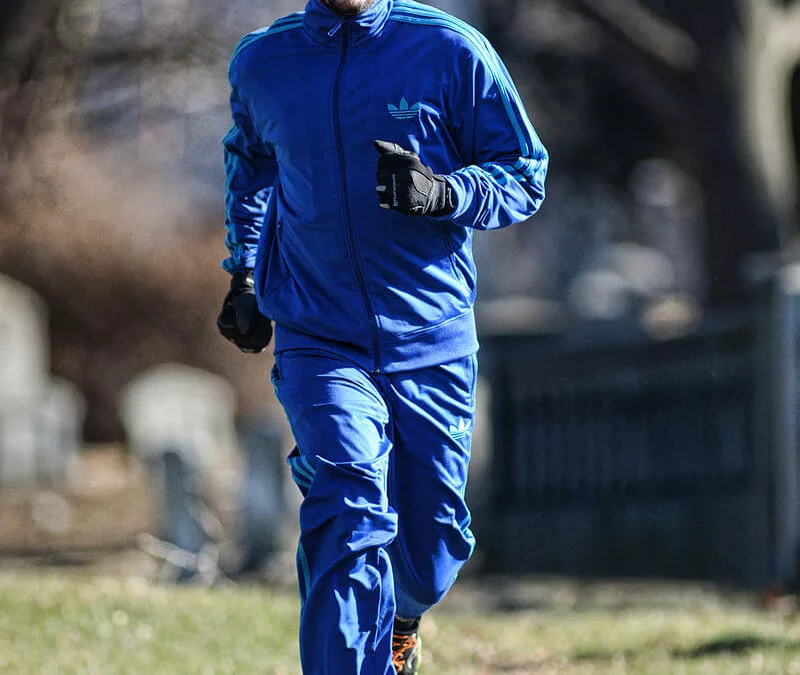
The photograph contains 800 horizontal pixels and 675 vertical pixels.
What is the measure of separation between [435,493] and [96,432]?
16.2 m

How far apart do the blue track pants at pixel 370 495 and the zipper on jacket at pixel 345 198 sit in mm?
118

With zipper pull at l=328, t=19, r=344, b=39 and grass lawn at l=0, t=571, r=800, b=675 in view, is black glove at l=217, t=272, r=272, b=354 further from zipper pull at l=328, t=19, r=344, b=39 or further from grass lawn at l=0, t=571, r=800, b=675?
grass lawn at l=0, t=571, r=800, b=675

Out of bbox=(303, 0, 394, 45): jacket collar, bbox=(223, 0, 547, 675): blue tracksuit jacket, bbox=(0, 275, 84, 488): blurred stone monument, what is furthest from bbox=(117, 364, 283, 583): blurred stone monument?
bbox=(303, 0, 394, 45): jacket collar

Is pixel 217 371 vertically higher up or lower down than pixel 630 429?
lower down

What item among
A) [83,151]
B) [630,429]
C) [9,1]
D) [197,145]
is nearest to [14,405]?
[83,151]

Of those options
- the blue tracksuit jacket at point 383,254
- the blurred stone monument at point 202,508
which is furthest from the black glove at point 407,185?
the blurred stone monument at point 202,508

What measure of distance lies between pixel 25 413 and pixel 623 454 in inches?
300

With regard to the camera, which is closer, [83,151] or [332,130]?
[332,130]

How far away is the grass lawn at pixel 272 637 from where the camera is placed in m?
5.64

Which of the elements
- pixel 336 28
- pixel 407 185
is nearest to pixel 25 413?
pixel 336 28

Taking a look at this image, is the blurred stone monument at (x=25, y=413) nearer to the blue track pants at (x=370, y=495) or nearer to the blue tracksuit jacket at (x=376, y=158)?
the blue track pants at (x=370, y=495)

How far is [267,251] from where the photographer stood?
417 centimetres

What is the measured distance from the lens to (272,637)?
20.4 ft

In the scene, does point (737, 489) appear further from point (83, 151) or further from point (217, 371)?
point (217, 371)
